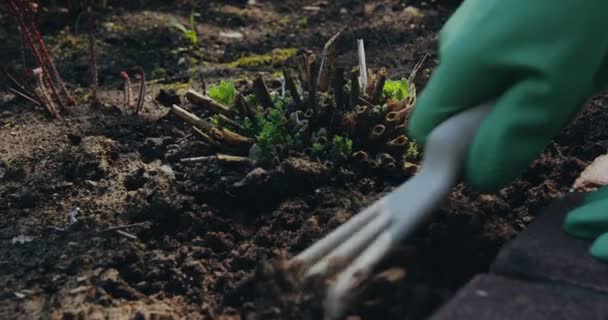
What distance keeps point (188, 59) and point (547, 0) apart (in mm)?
2022

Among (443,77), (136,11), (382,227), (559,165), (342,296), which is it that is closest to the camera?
(342,296)

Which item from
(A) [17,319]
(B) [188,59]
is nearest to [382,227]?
(A) [17,319]

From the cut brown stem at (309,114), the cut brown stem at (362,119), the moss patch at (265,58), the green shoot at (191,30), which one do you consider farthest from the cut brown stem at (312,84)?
the green shoot at (191,30)

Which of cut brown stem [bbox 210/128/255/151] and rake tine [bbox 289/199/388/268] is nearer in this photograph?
rake tine [bbox 289/199/388/268]

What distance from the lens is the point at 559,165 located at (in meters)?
2.47

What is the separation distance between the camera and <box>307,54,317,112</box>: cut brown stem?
245 centimetres

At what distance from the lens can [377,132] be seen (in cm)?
238

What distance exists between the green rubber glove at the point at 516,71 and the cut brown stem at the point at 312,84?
645 millimetres

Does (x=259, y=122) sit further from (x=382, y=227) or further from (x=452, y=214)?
(x=382, y=227)

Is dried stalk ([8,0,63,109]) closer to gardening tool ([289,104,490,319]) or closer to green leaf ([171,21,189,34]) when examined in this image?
green leaf ([171,21,189,34])

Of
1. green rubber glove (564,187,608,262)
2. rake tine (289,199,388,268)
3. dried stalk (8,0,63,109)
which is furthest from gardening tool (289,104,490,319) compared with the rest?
dried stalk (8,0,63,109)

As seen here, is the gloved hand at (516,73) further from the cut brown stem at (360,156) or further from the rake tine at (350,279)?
the cut brown stem at (360,156)

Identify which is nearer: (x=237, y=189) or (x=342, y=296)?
(x=342, y=296)

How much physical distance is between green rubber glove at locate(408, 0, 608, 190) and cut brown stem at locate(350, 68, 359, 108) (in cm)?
58
